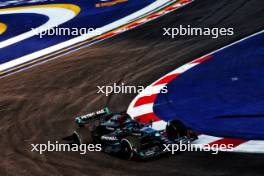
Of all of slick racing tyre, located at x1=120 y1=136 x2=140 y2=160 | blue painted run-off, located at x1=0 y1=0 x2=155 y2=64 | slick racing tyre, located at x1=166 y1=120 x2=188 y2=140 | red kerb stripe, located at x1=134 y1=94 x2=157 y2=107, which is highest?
blue painted run-off, located at x1=0 y1=0 x2=155 y2=64

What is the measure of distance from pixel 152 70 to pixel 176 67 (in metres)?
0.72

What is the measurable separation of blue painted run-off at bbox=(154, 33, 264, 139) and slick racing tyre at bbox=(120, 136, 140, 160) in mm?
1643

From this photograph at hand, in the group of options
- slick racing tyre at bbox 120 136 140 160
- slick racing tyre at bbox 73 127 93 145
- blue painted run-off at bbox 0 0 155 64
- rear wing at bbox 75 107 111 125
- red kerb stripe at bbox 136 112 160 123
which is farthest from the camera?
blue painted run-off at bbox 0 0 155 64

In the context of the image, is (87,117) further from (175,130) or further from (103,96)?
(103,96)

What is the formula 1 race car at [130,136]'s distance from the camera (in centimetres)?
934

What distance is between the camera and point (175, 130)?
32.9ft

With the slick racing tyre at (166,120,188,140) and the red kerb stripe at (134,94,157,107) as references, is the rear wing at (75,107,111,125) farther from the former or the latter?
the slick racing tyre at (166,120,188,140)

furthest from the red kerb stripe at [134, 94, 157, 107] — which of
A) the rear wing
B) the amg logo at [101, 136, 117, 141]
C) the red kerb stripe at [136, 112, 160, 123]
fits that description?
the amg logo at [101, 136, 117, 141]

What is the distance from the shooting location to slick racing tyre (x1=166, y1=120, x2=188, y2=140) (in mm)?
9930

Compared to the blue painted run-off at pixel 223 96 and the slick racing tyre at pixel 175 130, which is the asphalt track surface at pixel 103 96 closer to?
the slick racing tyre at pixel 175 130

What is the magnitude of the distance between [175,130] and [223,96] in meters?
2.69

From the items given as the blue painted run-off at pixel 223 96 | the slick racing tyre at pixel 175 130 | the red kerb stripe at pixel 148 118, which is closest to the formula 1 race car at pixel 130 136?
the slick racing tyre at pixel 175 130

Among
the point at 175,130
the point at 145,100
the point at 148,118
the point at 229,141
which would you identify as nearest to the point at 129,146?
the point at 175,130

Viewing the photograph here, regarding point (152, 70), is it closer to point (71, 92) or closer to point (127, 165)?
point (71, 92)
